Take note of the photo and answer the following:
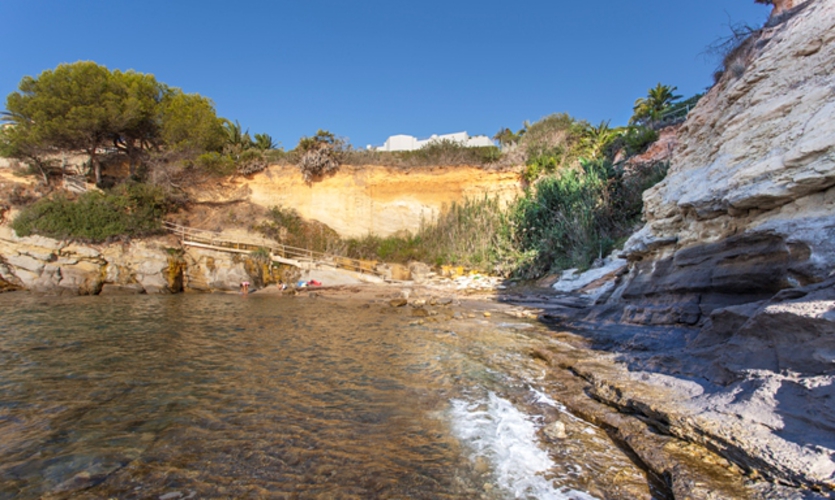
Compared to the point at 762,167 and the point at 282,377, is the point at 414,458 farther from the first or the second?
the point at 762,167

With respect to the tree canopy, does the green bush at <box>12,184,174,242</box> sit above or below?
below

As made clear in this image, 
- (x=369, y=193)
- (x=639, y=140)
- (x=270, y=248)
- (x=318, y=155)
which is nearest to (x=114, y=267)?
(x=270, y=248)

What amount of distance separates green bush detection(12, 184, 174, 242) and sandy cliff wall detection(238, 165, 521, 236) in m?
6.21

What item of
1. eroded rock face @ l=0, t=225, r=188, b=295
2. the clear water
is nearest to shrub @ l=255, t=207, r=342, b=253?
eroded rock face @ l=0, t=225, r=188, b=295

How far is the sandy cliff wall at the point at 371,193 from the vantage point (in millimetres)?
24719

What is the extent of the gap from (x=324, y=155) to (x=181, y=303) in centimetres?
1454

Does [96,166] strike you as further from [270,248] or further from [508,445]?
[508,445]

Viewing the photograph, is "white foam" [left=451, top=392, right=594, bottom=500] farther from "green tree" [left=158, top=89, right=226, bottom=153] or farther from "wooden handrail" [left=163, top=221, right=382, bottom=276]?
"green tree" [left=158, top=89, right=226, bottom=153]

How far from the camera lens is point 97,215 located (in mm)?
17312

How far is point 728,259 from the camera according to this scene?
5.39 m

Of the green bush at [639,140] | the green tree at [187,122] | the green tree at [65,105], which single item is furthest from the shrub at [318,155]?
the green bush at [639,140]

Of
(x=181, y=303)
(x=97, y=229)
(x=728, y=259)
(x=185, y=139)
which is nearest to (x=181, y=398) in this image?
(x=728, y=259)

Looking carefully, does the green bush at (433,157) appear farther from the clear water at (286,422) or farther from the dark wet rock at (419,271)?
the clear water at (286,422)

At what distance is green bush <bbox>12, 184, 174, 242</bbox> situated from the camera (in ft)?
53.4
